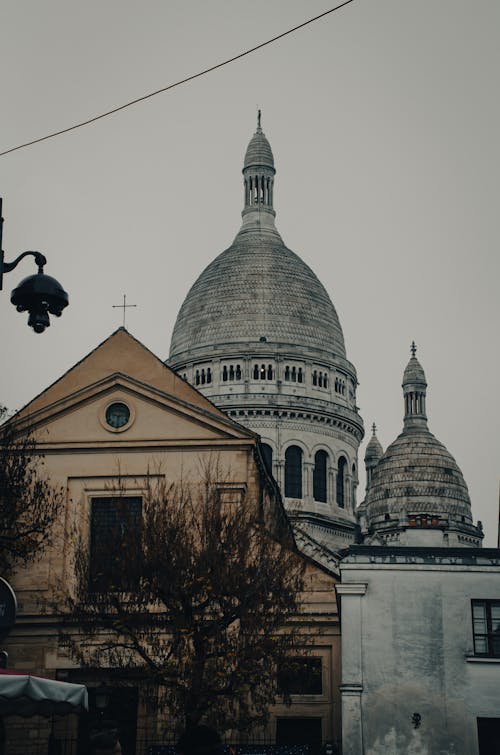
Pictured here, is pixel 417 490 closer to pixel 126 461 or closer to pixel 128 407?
pixel 128 407

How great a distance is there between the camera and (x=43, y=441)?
51.0 metres

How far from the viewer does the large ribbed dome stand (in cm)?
11225

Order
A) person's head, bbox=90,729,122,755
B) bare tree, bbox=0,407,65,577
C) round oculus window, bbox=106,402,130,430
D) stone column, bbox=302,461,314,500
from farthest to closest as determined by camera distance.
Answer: stone column, bbox=302,461,314,500
round oculus window, bbox=106,402,130,430
bare tree, bbox=0,407,65,577
person's head, bbox=90,729,122,755

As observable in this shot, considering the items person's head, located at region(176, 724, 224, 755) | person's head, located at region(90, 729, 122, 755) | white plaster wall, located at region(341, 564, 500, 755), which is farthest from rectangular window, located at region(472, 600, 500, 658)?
person's head, located at region(176, 724, 224, 755)

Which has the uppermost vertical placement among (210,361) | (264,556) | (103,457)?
(210,361)

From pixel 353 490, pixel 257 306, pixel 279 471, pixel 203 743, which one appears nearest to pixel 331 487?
pixel 353 490

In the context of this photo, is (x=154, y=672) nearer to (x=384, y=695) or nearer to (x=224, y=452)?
(x=384, y=695)

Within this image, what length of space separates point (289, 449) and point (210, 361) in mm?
12521

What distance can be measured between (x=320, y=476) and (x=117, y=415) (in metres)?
52.7

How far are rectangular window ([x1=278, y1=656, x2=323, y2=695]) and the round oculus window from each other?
38.0 feet

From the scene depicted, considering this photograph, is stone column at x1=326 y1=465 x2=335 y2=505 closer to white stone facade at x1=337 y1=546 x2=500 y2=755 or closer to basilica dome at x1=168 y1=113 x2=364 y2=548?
basilica dome at x1=168 y1=113 x2=364 y2=548

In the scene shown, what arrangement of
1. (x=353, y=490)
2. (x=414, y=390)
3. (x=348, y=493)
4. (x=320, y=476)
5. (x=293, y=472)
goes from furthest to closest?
(x=414, y=390) → (x=353, y=490) → (x=348, y=493) → (x=320, y=476) → (x=293, y=472)

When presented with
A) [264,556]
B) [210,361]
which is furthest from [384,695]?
[210,361]

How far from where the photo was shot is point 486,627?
42625 mm
